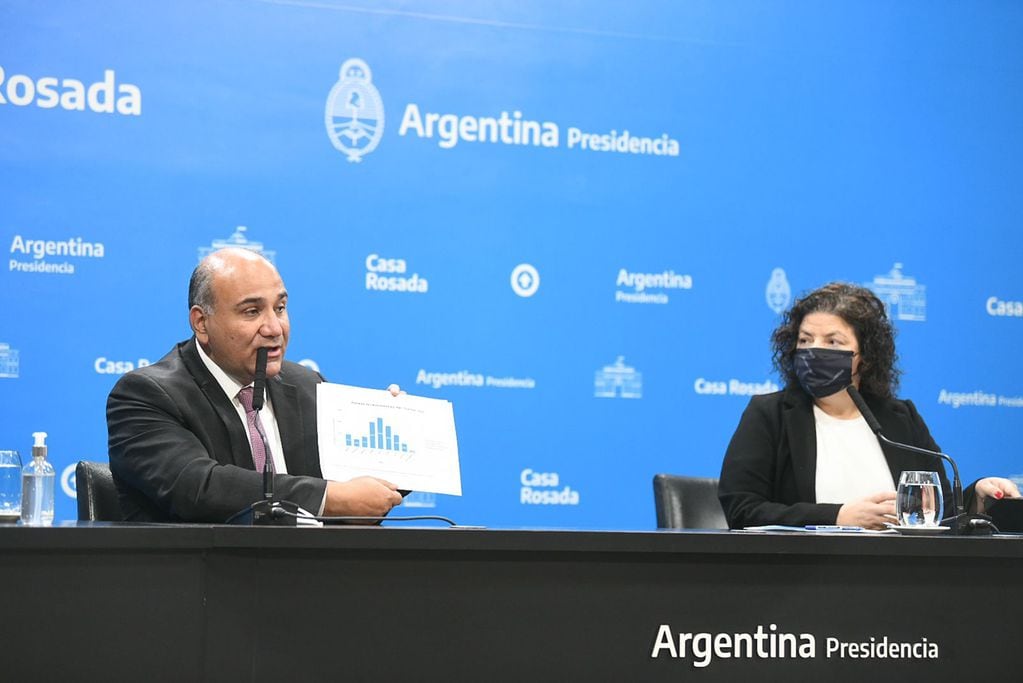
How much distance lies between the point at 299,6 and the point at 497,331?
1375mm

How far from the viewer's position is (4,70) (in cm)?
392

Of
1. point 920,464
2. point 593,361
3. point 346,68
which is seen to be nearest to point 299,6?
point 346,68

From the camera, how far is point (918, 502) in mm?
2564

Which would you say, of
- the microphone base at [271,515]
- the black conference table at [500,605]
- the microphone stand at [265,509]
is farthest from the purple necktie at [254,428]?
the black conference table at [500,605]

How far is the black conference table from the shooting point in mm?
1916

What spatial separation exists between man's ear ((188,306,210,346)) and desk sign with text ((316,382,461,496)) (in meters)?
0.66

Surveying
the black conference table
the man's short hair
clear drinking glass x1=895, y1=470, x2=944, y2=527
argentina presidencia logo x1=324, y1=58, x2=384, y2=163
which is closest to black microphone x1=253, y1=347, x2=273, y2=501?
the black conference table

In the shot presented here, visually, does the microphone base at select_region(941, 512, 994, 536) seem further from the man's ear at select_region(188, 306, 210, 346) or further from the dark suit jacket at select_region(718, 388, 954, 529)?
the man's ear at select_region(188, 306, 210, 346)

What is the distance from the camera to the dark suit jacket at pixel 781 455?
3348 mm

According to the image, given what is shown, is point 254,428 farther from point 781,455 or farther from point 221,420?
point 781,455

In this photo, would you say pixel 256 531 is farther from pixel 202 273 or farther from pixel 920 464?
pixel 920 464

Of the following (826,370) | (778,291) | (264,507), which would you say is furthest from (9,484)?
(778,291)

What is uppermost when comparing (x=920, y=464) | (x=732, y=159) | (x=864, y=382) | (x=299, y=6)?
(x=299, y=6)

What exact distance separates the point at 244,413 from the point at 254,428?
57 mm
